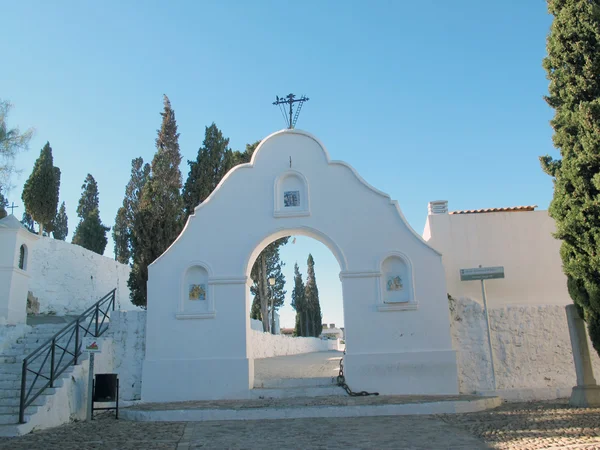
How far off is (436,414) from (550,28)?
7.73 meters

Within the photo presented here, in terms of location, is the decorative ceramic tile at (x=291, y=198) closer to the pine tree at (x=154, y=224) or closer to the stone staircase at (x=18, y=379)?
the pine tree at (x=154, y=224)

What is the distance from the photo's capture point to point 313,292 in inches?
1619

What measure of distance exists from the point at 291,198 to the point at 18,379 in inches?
275

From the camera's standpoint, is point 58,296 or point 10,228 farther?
point 58,296

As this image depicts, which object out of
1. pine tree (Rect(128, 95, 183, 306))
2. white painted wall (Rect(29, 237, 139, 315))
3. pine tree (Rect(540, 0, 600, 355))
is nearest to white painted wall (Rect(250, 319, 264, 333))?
white painted wall (Rect(29, 237, 139, 315))

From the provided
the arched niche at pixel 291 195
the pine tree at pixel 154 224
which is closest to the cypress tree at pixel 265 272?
the pine tree at pixel 154 224

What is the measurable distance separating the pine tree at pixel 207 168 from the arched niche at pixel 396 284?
326 inches

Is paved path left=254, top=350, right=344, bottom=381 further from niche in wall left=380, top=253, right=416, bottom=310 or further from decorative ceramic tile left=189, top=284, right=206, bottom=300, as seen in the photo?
niche in wall left=380, top=253, right=416, bottom=310

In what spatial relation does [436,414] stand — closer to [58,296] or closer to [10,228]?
[10,228]

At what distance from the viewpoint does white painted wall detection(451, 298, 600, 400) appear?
40.8 feet

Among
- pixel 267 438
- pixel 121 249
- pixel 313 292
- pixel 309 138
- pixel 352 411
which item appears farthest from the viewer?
pixel 313 292

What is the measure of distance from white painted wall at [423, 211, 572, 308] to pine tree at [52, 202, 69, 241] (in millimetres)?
25627

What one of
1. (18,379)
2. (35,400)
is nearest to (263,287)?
(18,379)

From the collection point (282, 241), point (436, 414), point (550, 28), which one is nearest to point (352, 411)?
point (436, 414)
